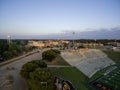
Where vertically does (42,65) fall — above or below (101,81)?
above

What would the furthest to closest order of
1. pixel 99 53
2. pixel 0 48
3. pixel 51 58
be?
pixel 99 53, pixel 0 48, pixel 51 58

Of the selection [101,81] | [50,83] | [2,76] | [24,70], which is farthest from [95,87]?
[2,76]

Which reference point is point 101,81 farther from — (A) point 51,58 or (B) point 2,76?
(A) point 51,58

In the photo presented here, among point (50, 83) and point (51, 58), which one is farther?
point (51, 58)

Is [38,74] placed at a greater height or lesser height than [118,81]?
greater

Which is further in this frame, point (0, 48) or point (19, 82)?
point (0, 48)

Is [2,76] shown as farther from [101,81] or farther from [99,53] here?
[99,53]

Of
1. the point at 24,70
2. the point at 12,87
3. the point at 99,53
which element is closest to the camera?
the point at 12,87

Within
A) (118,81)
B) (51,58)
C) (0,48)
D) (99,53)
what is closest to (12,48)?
(0,48)

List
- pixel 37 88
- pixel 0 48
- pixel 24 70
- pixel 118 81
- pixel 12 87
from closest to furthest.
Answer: pixel 37 88 < pixel 12 87 < pixel 24 70 < pixel 118 81 < pixel 0 48
